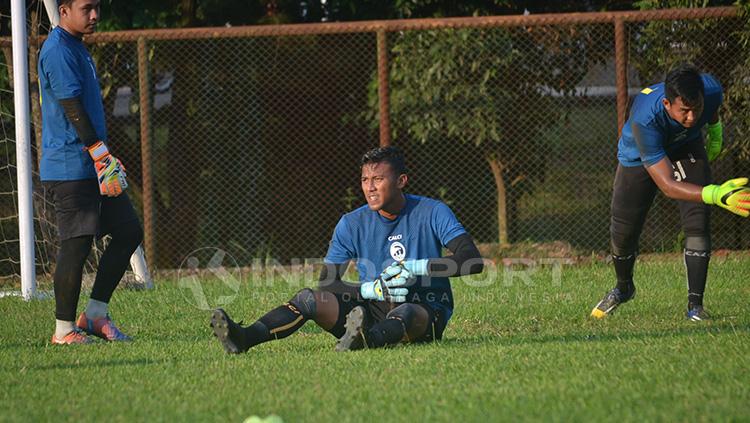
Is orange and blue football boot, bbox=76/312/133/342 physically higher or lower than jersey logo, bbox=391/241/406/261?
lower

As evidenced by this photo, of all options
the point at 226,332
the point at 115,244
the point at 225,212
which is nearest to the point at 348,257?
the point at 226,332

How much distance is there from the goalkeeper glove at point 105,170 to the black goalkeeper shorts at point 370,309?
1.53m

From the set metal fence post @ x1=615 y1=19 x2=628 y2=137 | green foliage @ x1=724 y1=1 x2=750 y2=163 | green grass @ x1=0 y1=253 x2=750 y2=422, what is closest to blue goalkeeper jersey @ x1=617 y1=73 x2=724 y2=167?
green grass @ x1=0 y1=253 x2=750 y2=422

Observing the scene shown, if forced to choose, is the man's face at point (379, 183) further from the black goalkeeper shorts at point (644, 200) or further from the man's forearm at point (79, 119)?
the black goalkeeper shorts at point (644, 200)

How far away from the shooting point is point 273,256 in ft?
42.2

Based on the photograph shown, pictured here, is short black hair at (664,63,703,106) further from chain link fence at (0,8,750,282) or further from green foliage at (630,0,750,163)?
chain link fence at (0,8,750,282)

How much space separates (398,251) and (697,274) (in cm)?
244

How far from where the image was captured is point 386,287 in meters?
6.28

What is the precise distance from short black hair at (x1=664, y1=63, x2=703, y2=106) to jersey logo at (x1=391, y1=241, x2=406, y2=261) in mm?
2162

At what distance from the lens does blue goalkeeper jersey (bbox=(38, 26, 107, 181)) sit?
7039mm

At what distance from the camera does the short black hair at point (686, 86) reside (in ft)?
23.6

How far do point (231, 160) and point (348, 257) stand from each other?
258 inches

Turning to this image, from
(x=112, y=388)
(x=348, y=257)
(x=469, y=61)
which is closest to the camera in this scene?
(x=112, y=388)

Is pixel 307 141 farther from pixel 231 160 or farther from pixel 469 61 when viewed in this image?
pixel 469 61
